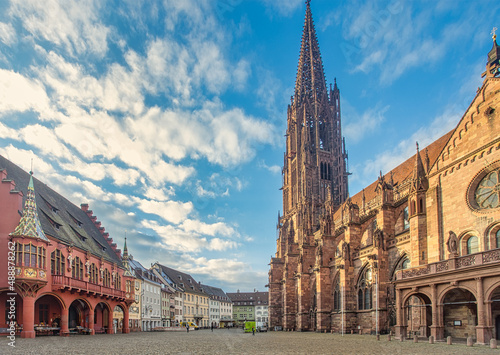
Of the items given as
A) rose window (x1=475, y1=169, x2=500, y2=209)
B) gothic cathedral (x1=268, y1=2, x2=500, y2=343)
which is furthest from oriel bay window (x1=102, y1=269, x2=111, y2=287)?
rose window (x1=475, y1=169, x2=500, y2=209)

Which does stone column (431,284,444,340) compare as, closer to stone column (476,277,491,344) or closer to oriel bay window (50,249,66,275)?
stone column (476,277,491,344)

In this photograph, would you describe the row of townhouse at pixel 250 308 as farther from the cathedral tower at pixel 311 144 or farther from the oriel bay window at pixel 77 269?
the oriel bay window at pixel 77 269

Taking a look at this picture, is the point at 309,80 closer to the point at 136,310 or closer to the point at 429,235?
the point at 136,310

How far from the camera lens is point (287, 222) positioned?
244 feet

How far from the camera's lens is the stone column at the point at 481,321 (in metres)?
19.2

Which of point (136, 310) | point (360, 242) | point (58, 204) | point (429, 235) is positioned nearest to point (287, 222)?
point (136, 310)

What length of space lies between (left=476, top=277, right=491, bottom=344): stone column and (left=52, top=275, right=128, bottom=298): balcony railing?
2633 centimetres

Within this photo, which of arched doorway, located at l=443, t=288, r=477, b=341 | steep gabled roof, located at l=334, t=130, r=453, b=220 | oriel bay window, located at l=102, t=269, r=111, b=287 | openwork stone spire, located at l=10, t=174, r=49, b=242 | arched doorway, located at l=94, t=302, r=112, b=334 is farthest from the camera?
arched doorway, located at l=94, t=302, r=112, b=334

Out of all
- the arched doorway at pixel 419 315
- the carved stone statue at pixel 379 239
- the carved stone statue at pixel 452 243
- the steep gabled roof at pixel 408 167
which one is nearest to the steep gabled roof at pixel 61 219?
the carved stone statue at pixel 379 239

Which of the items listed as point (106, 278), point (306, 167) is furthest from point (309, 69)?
point (106, 278)

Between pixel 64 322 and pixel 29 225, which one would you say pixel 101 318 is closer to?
pixel 64 322

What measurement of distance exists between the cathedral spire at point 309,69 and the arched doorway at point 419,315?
52788 mm

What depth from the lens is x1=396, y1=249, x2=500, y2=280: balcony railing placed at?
63.7 feet

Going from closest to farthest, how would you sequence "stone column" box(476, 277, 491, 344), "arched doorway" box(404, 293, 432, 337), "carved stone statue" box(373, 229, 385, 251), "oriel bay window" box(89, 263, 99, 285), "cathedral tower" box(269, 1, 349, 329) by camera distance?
1. "stone column" box(476, 277, 491, 344)
2. "arched doorway" box(404, 293, 432, 337)
3. "carved stone statue" box(373, 229, 385, 251)
4. "oriel bay window" box(89, 263, 99, 285)
5. "cathedral tower" box(269, 1, 349, 329)
